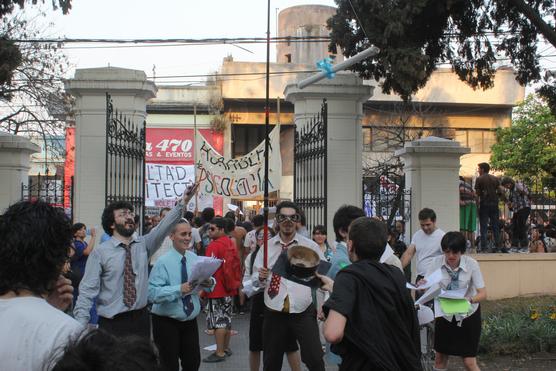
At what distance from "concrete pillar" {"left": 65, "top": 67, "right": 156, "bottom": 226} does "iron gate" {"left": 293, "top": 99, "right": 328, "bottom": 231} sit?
2872 mm

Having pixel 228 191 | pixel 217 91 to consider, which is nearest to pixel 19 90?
pixel 228 191

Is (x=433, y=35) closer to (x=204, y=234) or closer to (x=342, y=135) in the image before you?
(x=342, y=135)

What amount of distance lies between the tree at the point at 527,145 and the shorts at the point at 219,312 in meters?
28.0

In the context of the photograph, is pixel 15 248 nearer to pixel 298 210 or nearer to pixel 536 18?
pixel 298 210

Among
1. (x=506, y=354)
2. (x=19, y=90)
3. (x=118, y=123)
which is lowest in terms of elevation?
(x=506, y=354)

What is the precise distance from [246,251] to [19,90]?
8304mm

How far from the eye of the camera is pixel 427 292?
6293 mm

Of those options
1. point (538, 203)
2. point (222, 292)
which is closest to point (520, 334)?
point (222, 292)

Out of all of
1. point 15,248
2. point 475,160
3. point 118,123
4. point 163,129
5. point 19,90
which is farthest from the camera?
point 475,160

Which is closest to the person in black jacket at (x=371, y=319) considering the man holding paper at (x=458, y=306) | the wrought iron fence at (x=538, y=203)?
the man holding paper at (x=458, y=306)

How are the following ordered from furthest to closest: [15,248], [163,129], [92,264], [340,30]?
[163,129]
[340,30]
[92,264]
[15,248]

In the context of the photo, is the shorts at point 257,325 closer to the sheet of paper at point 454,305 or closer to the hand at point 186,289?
the hand at point 186,289

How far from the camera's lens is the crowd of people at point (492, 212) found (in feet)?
41.3

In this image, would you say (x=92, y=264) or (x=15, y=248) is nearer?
(x=15, y=248)
